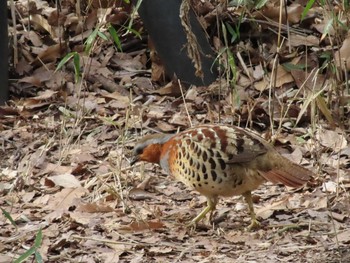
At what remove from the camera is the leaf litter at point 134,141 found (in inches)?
215

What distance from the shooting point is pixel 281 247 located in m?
5.31

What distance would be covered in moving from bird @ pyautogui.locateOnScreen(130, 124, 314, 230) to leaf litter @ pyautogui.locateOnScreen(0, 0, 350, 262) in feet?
0.89

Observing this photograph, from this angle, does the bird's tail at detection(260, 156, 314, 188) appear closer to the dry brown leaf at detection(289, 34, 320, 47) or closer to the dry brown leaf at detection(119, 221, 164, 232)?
the dry brown leaf at detection(119, 221, 164, 232)

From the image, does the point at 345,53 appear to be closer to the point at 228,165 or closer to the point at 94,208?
the point at 228,165

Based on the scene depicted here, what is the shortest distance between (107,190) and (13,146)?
4.89 feet

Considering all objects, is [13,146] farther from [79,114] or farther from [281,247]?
[281,247]

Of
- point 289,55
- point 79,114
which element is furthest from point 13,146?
point 289,55

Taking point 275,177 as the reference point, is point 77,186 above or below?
below

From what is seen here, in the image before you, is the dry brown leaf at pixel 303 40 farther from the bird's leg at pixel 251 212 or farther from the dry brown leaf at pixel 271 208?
the bird's leg at pixel 251 212

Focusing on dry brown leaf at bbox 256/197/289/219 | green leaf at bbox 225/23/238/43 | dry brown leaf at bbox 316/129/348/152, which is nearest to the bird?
dry brown leaf at bbox 256/197/289/219

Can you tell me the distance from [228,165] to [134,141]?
1764mm

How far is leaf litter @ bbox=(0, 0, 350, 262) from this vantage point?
545cm

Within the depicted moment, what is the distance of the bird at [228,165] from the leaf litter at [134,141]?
0.27m

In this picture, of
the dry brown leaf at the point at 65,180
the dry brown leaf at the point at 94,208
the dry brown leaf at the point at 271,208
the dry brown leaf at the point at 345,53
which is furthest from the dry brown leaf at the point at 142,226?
the dry brown leaf at the point at 345,53
